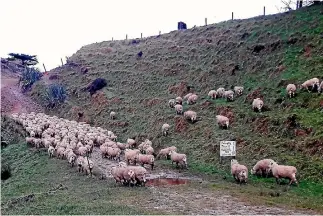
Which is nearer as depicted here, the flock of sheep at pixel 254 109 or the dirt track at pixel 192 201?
the dirt track at pixel 192 201

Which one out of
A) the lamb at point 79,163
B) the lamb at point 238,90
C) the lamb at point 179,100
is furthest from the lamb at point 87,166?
the lamb at point 179,100

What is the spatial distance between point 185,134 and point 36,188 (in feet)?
39.3

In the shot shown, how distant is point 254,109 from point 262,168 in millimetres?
7361

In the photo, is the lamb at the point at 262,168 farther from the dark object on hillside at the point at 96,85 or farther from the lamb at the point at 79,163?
the dark object on hillside at the point at 96,85

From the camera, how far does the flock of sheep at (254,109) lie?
16.5 m

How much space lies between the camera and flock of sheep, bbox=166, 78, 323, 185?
16458mm

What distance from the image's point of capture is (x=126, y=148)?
26.8 m

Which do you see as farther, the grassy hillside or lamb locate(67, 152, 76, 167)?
lamb locate(67, 152, 76, 167)

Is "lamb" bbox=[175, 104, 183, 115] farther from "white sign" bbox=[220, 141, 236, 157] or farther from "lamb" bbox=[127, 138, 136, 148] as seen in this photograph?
"white sign" bbox=[220, 141, 236, 157]

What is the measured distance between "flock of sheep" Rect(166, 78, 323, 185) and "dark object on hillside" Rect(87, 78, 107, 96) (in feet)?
52.1

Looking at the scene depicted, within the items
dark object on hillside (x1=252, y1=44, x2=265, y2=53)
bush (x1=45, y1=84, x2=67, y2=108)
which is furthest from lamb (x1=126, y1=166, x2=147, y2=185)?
bush (x1=45, y1=84, x2=67, y2=108)

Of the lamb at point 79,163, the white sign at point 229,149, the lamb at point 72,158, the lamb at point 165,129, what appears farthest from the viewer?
the lamb at point 165,129

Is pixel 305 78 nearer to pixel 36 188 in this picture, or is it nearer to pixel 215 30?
pixel 36 188

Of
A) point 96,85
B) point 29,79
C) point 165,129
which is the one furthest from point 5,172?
point 29,79
